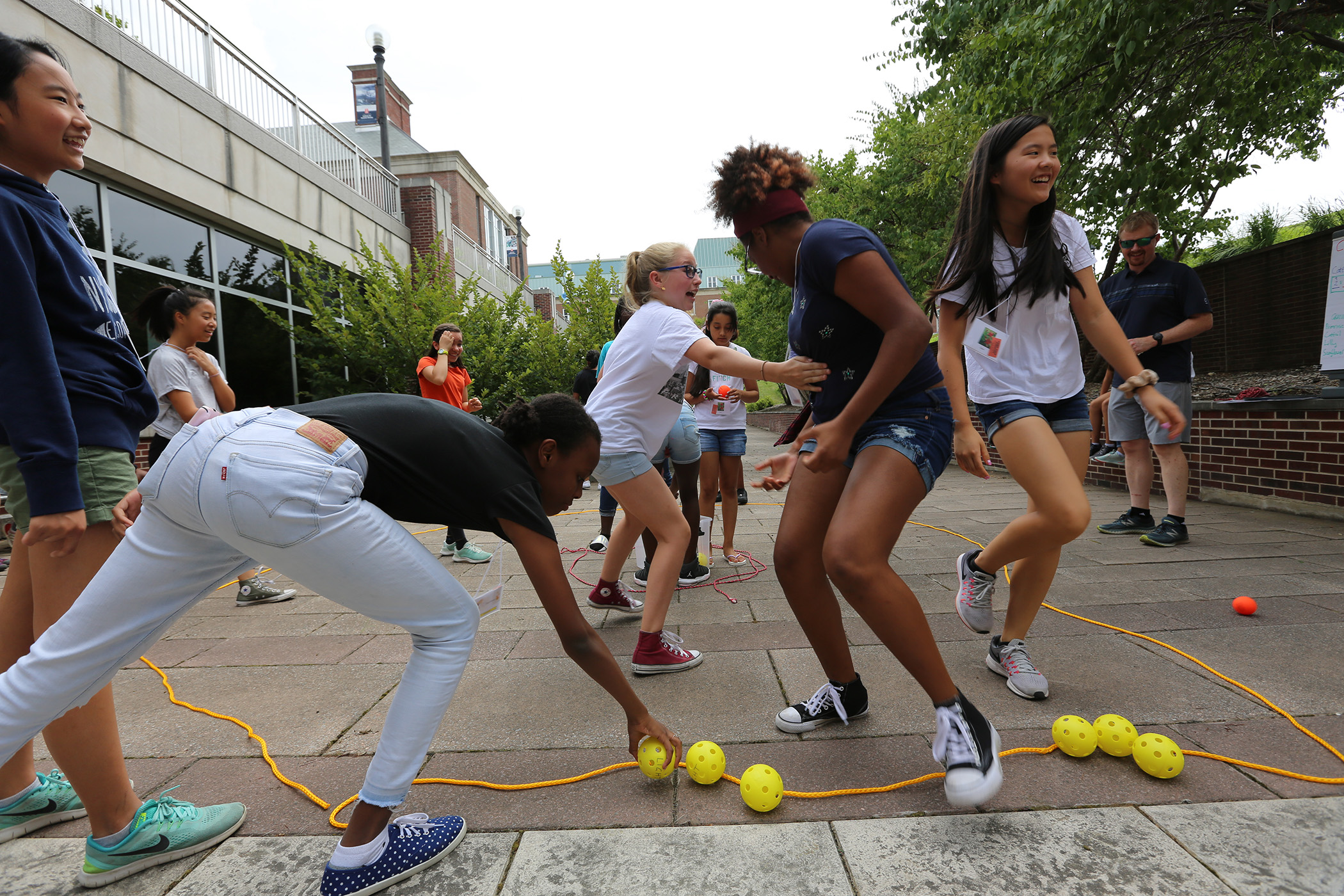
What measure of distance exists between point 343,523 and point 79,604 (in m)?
0.60

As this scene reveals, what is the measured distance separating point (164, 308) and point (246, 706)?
7.48ft

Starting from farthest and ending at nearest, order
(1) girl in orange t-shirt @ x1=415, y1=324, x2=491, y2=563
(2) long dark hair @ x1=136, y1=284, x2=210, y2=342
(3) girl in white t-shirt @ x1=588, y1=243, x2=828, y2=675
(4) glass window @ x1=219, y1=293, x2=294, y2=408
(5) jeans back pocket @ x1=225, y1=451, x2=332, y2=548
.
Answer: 1. (4) glass window @ x1=219, y1=293, x2=294, y2=408
2. (1) girl in orange t-shirt @ x1=415, y1=324, x2=491, y2=563
3. (2) long dark hair @ x1=136, y1=284, x2=210, y2=342
4. (3) girl in white t-shirt @ x1=588, y1=243, x2=828, y2=675
5. (5) jeans back pocket @ x1=225, y1=451, x2=332, y2=548

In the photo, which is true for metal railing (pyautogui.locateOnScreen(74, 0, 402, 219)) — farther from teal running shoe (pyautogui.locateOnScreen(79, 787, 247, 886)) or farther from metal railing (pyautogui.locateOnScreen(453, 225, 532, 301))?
teal running shoe (pyautogui.locateOnScreen(79, 787, 247, 886))

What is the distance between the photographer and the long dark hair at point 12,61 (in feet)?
5.68

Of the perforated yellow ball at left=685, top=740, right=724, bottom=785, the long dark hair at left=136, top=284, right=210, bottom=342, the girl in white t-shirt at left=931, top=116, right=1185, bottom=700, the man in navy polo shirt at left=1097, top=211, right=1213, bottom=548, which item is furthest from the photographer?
the man in navy polo shirt at left=1097, top=211, right=1213, bottom=548

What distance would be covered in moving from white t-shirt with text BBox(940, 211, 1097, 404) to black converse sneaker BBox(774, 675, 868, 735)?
1143 millimetres

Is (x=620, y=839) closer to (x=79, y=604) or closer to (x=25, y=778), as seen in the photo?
(x=79, y=604)

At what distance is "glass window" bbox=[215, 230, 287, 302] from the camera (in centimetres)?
1020

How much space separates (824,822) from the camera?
1932 millimetres

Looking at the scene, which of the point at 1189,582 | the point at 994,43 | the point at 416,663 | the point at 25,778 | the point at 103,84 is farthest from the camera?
the point at 103,84

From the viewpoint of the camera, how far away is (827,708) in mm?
2523

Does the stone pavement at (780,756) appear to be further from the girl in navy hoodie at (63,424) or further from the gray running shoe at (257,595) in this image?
the gray running shoe at (257,595)

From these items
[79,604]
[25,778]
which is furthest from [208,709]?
[79,604]

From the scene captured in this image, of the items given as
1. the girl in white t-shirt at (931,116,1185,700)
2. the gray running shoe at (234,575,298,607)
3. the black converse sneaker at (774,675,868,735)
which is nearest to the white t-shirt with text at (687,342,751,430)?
the girl in white t-shirt at (931,116,1185,700)
